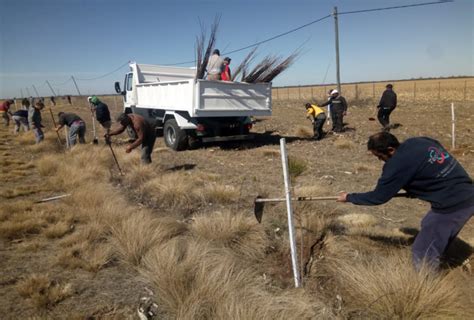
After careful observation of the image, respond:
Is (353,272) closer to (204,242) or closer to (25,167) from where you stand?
(204,242)

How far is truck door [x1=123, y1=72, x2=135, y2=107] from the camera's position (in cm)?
1265

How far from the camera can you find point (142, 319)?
2.69 meters

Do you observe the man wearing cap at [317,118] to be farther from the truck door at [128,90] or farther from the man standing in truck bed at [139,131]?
the truck door at [128,90]

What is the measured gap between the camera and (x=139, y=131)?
7270mm

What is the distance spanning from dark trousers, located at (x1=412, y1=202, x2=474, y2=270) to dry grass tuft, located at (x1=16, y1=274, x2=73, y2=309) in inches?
118

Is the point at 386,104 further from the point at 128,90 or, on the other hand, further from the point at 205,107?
the point at 128,90

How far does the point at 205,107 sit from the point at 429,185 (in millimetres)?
6974

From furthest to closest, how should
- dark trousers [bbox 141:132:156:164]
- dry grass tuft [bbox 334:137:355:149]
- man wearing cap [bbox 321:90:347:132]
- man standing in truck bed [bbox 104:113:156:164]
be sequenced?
man wearing cap [bbox 321:90:347:132] < dry grass tuft [bbox 334:137:355:149] < dark trousers [bbox 141:132:156:164] < man standing in truck bed [bbox 104:113:156:164]

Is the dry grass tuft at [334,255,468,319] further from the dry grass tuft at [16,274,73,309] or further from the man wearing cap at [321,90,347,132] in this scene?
the man wearing cap at [321,90,347,132]

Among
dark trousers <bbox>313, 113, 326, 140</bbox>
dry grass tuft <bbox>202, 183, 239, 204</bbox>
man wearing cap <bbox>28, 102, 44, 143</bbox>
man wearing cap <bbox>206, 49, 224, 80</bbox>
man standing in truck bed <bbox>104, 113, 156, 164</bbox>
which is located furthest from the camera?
dark trousers <bbox>313, 113, 326, 140</bbox>

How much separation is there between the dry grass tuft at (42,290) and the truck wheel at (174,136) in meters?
6.91

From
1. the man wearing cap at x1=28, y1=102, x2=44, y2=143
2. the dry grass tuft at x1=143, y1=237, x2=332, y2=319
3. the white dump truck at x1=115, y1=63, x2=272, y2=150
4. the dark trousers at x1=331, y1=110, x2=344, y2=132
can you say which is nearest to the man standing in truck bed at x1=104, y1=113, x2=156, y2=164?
the white dump truck at x1=115, y1=63, x2=272, y2=150

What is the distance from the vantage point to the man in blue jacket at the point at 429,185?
2.90 meters

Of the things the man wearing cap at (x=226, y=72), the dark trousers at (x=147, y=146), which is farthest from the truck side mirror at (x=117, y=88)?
the dark trousers at (x=147, y=146)
